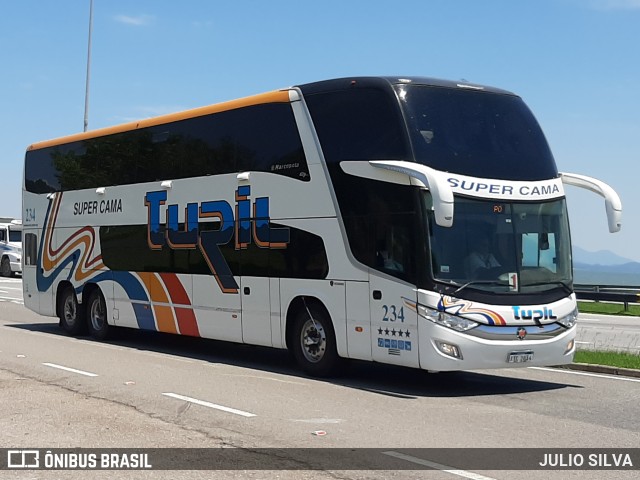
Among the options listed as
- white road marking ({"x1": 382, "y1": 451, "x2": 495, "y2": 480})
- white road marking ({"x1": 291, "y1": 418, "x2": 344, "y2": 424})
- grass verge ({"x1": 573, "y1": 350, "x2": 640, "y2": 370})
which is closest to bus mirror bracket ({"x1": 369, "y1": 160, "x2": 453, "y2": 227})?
white road marking ({"x1": 291, "y1": 418, "x2": 344, "y2": 424})

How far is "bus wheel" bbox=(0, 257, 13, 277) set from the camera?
5041cm

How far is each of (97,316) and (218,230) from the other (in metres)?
4.99

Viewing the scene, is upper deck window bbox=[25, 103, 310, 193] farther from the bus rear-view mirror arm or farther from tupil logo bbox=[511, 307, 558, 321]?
tupil logo bbox=[511, 307, 558, 321]

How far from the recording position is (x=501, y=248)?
12359 millimetres

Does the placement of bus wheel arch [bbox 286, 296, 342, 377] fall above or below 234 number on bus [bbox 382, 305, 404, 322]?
below

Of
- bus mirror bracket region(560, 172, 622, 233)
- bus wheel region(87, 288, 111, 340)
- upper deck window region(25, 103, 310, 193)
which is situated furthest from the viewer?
bus wheel region(87, 288, 111, 340)

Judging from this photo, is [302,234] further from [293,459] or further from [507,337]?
[293,459]

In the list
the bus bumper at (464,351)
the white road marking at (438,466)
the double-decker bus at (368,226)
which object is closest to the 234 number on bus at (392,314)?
the double-decker bus at (368,226)

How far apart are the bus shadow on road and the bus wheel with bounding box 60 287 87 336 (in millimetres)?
714

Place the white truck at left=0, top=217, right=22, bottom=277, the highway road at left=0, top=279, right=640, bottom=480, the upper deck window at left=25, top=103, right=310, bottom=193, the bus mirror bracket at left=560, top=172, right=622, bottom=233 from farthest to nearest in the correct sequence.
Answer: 1. the white truck at left=0, top=217, right=22, bottom=277
2. the upper deck window at left=25, top=103, right=310, bottom=193
3. the bus mirror bracket at left=560, top=172, right=622, bottom=233
4. the highway road at left=0, top=279, right=640, bottom=480

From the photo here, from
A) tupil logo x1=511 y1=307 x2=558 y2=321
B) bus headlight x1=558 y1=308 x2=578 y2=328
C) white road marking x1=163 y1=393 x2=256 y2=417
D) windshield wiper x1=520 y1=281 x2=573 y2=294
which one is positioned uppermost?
windshield wiper x1=520 y1=281 x2=573 y2=294

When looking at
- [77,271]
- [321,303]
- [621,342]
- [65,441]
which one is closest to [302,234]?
[321,303]

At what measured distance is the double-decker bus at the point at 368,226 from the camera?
12109 mm

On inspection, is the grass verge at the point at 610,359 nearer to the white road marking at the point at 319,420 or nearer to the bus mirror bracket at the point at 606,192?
the bus mirror bracket at the point at 606,192
